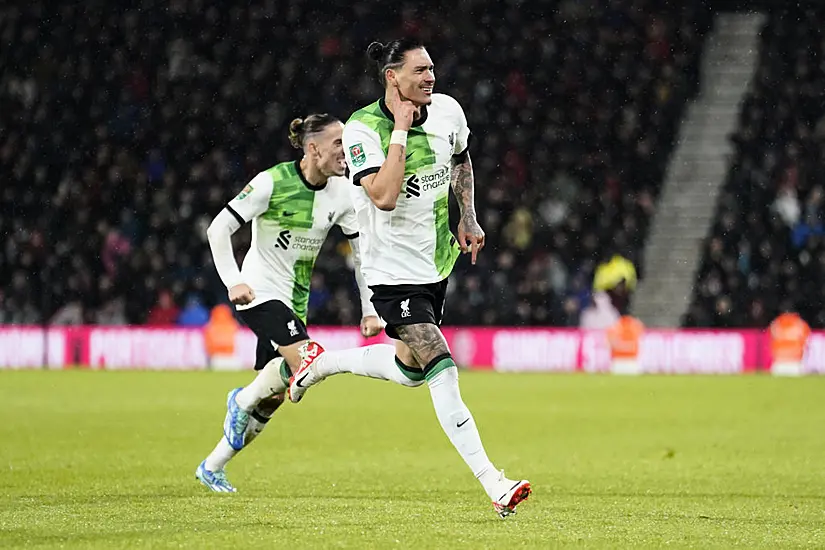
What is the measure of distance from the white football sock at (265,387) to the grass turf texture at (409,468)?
0.53m

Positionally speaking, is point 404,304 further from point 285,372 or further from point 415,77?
point 285,372

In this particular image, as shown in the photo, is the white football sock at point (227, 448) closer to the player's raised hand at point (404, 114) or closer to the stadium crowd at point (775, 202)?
the player's raised hand at point (404, 114)

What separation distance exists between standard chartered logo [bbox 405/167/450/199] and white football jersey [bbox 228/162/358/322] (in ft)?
5.02

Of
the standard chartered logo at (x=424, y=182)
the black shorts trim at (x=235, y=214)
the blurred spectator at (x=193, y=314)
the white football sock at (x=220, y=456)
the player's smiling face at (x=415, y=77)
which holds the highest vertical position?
the player's smiling face at (x=415, y=77)

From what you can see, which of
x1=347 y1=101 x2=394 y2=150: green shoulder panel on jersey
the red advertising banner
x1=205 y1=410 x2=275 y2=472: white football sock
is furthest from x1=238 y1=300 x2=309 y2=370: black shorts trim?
the red advertising banner

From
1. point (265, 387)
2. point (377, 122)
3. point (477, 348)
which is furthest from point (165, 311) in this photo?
point (377, 122)

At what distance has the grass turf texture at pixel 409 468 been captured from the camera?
697 centimetres

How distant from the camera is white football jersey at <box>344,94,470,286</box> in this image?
300 inches

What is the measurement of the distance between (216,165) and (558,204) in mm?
6085

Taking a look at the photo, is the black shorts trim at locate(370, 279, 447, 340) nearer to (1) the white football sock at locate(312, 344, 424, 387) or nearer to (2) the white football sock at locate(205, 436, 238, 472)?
(1) the white football sock at locate(312, 344, 424, 387)

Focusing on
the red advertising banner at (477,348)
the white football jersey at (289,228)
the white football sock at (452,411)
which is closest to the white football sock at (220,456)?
the white football jersey at (289,228)

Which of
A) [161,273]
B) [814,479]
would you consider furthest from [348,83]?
[814,479]

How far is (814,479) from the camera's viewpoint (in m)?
9.88

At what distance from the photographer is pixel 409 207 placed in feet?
25.1
